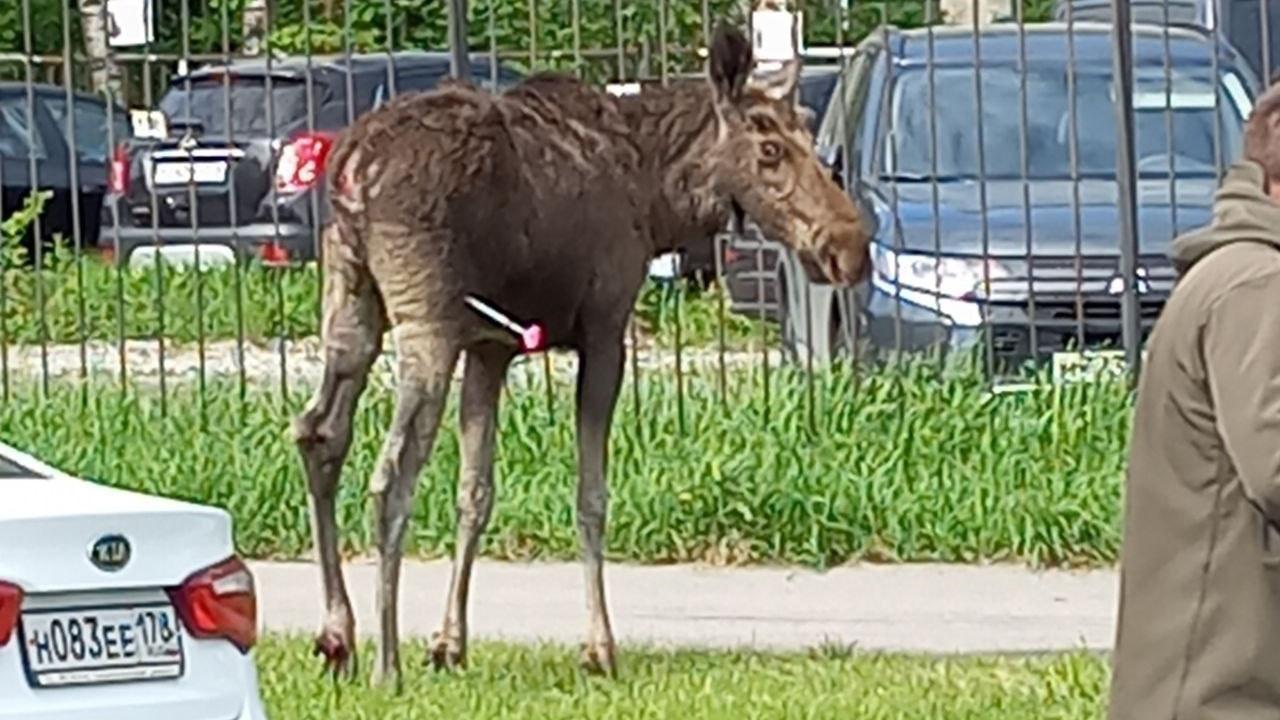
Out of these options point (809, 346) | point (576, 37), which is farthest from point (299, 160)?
point (809, 346)

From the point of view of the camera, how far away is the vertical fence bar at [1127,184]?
12.0m

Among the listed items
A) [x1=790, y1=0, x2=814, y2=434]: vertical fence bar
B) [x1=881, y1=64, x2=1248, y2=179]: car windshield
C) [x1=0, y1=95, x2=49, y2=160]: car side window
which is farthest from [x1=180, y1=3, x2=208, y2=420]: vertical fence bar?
[x1=0, y1=95, x2=49, y2=160]: car side window

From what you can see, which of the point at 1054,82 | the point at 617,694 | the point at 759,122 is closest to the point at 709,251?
the point at 759,122

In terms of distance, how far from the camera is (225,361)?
1367cm

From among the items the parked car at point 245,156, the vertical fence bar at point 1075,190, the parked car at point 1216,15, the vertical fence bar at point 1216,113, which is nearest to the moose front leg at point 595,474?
the parked car at point 245,156

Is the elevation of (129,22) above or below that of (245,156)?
above

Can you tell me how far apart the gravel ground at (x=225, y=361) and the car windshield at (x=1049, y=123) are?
1056 millimetres

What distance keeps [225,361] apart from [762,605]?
144 inches

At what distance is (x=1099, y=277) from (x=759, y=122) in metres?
3.52

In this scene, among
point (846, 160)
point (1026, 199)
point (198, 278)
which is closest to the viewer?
point (1026, 199)

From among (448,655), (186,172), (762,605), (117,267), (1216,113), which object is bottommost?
(762,605)

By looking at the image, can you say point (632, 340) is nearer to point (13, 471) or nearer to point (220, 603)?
point (13, 471)

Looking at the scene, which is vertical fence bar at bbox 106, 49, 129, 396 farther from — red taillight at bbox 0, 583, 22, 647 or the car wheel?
red taillight at bbox 0, 583, 22, 647

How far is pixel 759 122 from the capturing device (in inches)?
366
